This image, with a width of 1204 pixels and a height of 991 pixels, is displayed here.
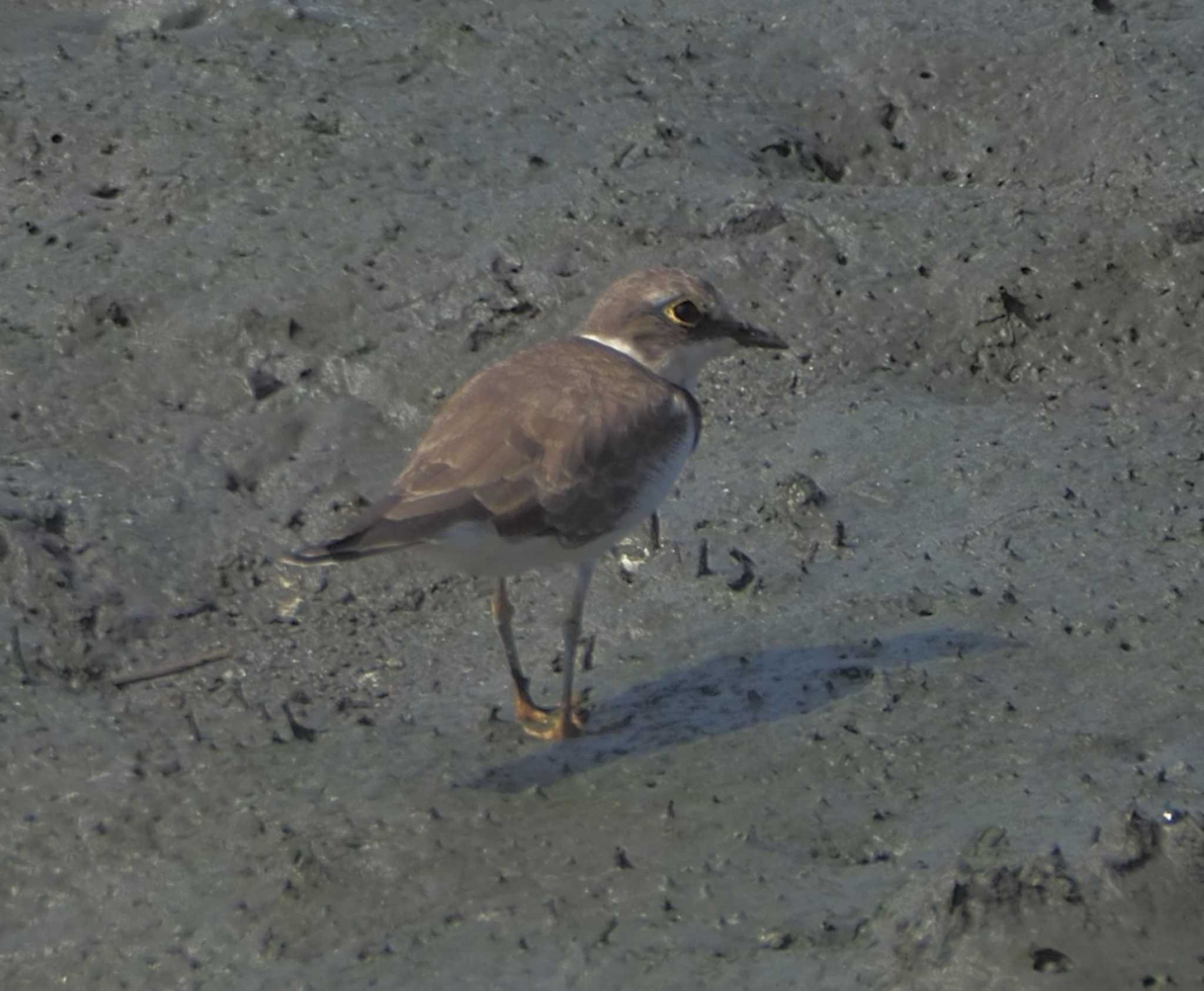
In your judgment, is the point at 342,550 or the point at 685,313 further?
the point at 685,313

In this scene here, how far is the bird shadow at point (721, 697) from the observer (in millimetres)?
5543

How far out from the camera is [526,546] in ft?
17.7

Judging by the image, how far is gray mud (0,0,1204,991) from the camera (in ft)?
15.8

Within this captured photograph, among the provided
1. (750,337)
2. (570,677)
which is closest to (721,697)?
(570,677)

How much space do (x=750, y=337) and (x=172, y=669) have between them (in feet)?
7.21

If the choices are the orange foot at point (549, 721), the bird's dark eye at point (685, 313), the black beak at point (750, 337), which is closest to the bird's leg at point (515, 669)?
the orange foot at point (549, 721)

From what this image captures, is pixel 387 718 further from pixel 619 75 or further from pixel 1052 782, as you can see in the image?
pixel 619 75

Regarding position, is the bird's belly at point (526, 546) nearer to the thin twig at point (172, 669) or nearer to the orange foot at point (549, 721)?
the orange foot at point (549, 721)

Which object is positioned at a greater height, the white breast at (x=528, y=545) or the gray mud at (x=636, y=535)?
the white breast at (x=528, y=545)

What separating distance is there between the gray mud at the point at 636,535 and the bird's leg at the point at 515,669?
72 mm

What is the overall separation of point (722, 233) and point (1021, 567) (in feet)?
7.20

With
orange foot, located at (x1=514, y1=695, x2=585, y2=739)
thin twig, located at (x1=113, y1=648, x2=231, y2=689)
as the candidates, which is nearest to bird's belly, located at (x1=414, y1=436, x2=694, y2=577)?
orange foot, located at (x1=514, y1=695, x2=585, y2=739)

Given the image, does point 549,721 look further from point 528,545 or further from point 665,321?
point 665,321

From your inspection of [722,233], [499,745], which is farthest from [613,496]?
[722,233]
